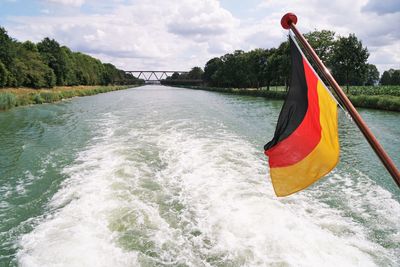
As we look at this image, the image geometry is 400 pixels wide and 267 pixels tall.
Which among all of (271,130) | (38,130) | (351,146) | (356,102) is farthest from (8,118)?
(356,102)

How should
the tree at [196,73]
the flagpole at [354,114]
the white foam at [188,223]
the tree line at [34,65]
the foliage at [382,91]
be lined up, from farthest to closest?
the tree at [196,73]
the tree line at [34,65]
the foliage at [382,91]
the white foam at [188,223]
the flagpole at [354,114]

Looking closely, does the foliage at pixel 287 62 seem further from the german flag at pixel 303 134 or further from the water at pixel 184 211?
the german flag at pixel 303 134

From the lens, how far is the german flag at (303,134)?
3.67m

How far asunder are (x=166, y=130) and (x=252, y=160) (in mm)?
7472

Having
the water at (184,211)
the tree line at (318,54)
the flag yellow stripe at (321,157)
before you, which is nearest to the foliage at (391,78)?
the tree line at (318,54)

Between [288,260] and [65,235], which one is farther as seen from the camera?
[65,235]

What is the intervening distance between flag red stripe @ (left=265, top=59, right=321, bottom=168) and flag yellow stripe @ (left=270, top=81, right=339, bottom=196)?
43 mm

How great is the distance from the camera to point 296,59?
3922 millimetres

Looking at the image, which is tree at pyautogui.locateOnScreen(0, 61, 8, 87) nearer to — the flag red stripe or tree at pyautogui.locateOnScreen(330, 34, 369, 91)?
tree at pyautogui.locateOnScreen(330, 34, 369, 91)

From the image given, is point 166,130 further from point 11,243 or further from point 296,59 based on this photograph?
point 296,59

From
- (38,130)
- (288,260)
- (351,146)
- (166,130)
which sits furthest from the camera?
(38,130)

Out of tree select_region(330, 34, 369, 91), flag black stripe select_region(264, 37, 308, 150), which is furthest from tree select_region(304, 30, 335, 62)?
flag black stripe select_region(264, 37, 308, 150)

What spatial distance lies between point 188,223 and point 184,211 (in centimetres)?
58

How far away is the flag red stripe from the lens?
3756mm
